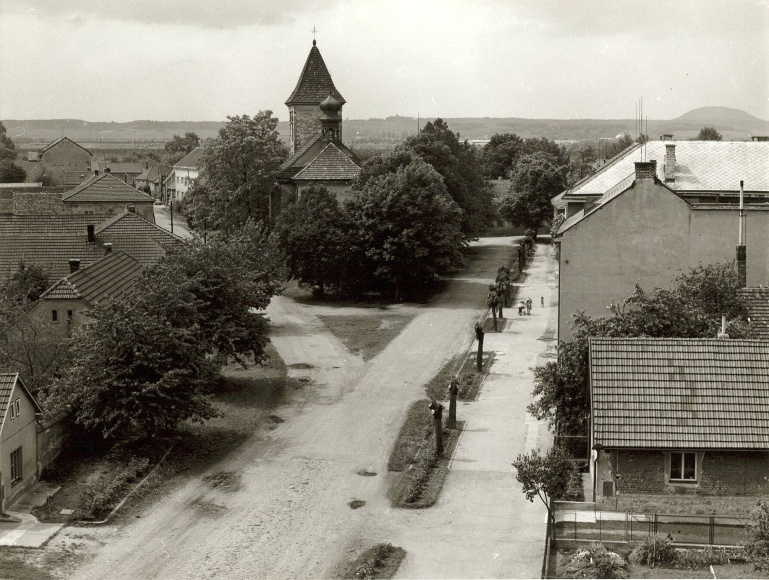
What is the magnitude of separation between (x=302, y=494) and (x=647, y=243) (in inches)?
604

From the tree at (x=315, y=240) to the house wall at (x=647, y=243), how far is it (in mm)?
23124

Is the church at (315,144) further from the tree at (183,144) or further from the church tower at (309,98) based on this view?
the tree at (183,144)

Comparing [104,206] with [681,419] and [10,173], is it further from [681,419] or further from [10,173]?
[681,419]

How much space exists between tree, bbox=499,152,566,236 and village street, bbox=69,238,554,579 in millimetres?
45833

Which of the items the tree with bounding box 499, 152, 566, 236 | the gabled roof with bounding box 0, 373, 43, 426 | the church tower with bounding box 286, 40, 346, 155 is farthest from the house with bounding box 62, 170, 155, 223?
the gabled roof with bounding box 0, 373, 43, 426

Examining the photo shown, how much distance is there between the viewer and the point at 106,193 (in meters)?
73.8

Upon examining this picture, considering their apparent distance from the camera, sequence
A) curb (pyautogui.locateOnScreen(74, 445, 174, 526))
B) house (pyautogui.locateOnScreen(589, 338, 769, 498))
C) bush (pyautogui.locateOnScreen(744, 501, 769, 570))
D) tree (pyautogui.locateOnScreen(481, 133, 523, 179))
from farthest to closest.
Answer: tree (pyautogui.locateOnScreen(481, 133, 523, 179)), curb (pyautogui.locateOnScreen(74, 445, 174, 526)), house (pyautogui.locateOnScreen(589, 338, 769, 498)), bush (pyautogui.locateOnScreen(744, 501, 769, 570))

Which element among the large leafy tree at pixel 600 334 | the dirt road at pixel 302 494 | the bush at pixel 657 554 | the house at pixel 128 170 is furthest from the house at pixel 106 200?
the house at pixel 128 170

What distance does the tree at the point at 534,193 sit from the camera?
87.5 meters

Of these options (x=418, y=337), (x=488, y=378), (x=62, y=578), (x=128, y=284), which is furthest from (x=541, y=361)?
(x=62, y=578)

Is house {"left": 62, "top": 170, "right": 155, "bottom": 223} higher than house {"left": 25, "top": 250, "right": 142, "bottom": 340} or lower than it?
higher

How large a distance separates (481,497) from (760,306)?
36.3 feet

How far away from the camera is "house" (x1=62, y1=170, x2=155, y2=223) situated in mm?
72250

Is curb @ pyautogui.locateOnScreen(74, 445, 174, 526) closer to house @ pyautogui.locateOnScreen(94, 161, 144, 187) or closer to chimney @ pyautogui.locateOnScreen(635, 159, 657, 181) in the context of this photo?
chimney @ pyautogui.locateOnScreen(635, 159, 657, 181)
